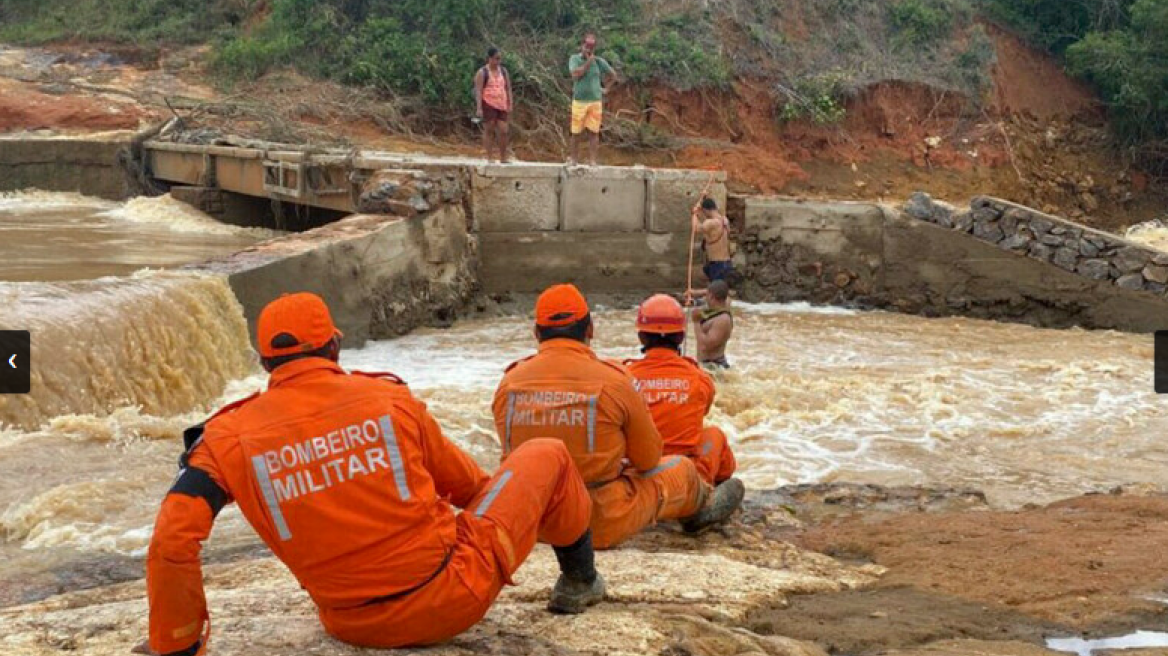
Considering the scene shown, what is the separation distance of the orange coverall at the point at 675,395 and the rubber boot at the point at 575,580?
6.56 ft

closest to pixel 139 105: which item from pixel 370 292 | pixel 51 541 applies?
pixel 370 292

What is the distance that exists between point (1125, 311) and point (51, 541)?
1284 centimetres

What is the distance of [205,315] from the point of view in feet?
35.1

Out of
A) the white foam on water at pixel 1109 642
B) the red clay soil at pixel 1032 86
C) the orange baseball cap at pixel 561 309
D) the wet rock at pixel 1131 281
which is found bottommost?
the white foam on water at pixel 1109 642

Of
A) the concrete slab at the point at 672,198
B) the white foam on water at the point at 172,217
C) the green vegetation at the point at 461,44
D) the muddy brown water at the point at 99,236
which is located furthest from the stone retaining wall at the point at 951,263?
the green vegetation at the point at 461,44

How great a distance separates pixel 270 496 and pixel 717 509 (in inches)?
133

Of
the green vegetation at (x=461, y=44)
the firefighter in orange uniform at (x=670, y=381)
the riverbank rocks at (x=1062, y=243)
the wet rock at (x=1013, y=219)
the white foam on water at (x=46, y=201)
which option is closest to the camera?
the firefighter in orange uniform at (x=670, y=381)

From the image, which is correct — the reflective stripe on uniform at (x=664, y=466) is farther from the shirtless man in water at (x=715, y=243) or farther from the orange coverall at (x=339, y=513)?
the shirtless man in water at (x=715, y=243)

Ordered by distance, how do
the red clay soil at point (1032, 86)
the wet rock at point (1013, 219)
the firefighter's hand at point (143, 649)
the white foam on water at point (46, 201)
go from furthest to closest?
the red clay soil at point (1032, 86) < the white foam on water at point (46, 201) < the wet rock at point (1013, 219) < the firefighter's hand at point (143, 649)

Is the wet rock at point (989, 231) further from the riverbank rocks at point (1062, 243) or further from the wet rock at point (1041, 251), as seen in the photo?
the wet rock at point (1041, 251)

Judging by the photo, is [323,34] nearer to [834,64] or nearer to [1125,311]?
[834,64]

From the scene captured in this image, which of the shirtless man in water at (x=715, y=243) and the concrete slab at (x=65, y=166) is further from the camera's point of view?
the concrete slab at (x=65, y=166)

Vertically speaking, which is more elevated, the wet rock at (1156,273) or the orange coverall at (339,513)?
the orange coverall at (339,513)

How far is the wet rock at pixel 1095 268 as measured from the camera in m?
15.6
